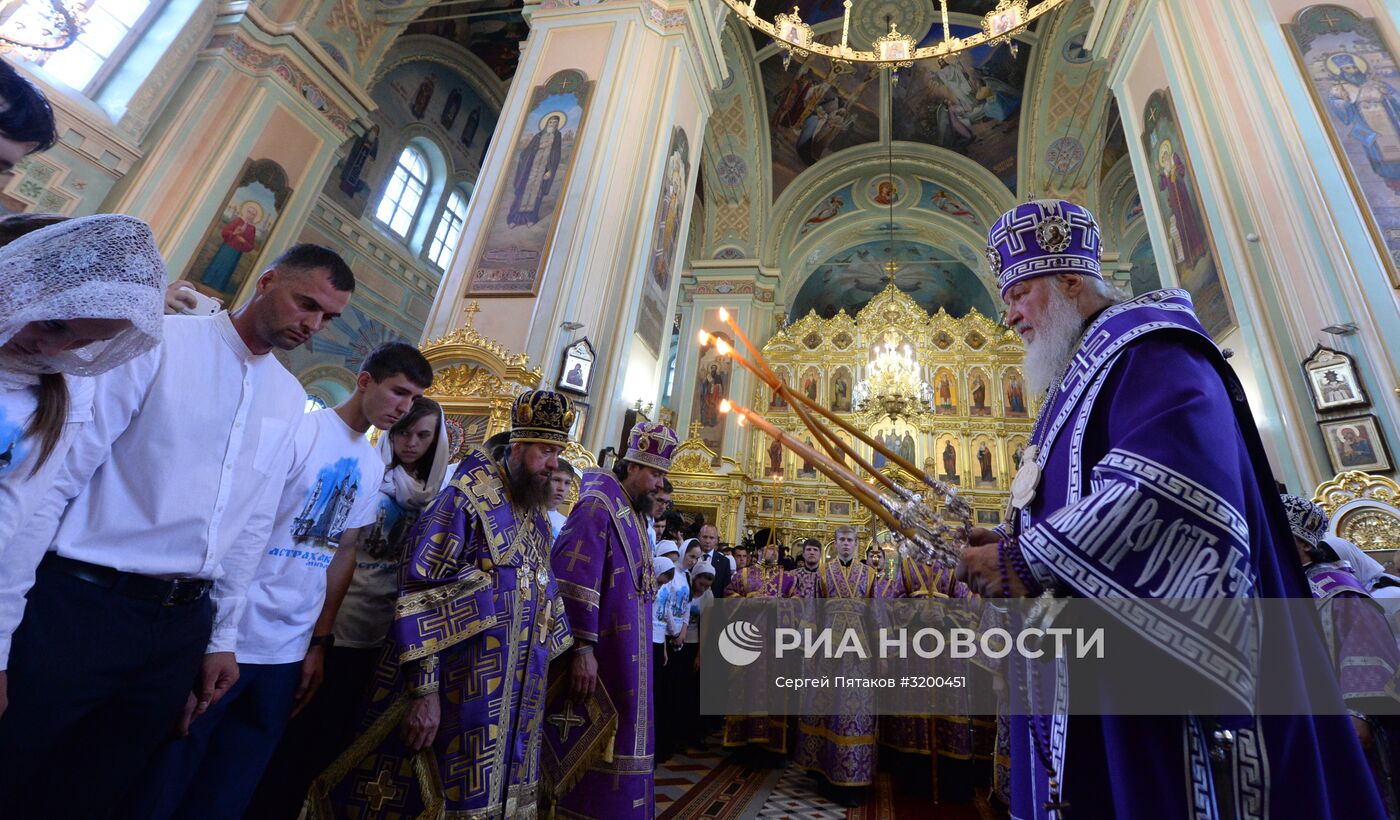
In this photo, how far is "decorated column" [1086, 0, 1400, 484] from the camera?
4.67 m

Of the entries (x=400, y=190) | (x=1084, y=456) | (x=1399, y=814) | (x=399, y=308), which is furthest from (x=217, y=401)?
(x=400, y=190)

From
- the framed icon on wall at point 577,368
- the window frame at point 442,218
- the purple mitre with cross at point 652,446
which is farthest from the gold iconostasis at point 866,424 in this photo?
the purple mitre with cross at point 652,446

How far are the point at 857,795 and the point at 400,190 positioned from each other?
42.2ft

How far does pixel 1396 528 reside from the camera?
415 cm

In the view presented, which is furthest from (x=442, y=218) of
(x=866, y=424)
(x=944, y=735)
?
(x=944, y=735)

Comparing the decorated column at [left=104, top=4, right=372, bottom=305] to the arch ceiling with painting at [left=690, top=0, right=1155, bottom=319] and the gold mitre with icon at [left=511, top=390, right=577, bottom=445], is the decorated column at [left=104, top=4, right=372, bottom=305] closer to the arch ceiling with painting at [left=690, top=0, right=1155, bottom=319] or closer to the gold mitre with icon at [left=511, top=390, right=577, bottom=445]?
the gold mitre with icon at [left=511, top=390, right=577, bottom=445]

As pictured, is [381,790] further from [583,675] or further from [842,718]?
[842,718]

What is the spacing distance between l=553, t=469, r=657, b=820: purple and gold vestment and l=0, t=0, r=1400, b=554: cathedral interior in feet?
3.72

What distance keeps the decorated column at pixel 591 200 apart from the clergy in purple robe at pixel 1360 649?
5203mm

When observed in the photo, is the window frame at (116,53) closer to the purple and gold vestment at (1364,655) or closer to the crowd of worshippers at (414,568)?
the crowd of worshippers at (414,568)

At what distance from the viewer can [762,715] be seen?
173 inches

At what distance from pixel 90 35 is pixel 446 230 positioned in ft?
21.7

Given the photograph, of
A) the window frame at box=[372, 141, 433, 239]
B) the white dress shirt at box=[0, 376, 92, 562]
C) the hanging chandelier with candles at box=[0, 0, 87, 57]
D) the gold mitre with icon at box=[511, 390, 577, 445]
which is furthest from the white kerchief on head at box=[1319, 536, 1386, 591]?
the window frame at box=[372, 141, 433, 239]

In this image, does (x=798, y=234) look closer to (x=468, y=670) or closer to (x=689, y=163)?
(x=689, y=163)
